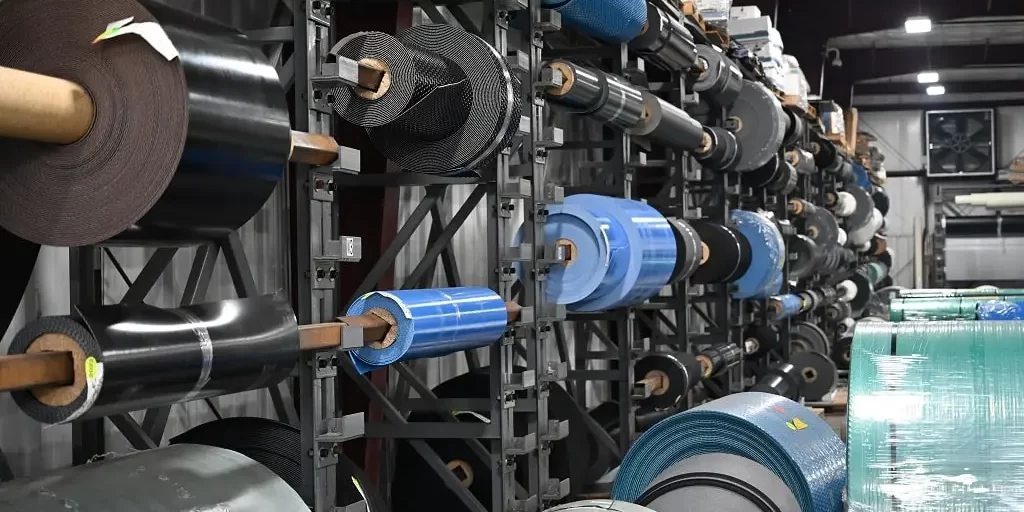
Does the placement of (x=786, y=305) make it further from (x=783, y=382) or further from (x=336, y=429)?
(x=336, y=429)

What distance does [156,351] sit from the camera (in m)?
3.05

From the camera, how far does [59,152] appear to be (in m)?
2.83

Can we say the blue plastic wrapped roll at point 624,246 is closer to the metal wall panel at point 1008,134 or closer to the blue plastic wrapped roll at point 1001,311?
the blue plastic wrapped roll at point 1001,311

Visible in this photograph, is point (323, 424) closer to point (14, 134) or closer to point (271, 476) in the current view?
point (271, 476)

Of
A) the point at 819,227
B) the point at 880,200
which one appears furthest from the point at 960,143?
the point at 819,227

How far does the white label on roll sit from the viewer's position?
2750 mm

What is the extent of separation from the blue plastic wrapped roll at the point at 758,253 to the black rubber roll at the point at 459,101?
6.00 metres

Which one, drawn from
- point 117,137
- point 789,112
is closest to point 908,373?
point 117,137

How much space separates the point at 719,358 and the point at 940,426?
253 inches

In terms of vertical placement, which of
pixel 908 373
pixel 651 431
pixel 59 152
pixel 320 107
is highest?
pixel 320 107

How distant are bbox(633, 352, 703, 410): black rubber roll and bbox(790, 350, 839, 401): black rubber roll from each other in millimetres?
5298

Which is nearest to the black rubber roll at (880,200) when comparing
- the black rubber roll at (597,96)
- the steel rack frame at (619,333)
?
the steel rack frame at (619,333)

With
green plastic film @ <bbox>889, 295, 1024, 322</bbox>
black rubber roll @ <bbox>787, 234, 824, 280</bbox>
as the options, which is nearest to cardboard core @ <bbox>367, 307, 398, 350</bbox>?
green plastic film @ <bbox>889, 295, 1024, 322</bbox>

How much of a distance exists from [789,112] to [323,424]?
8.88m
